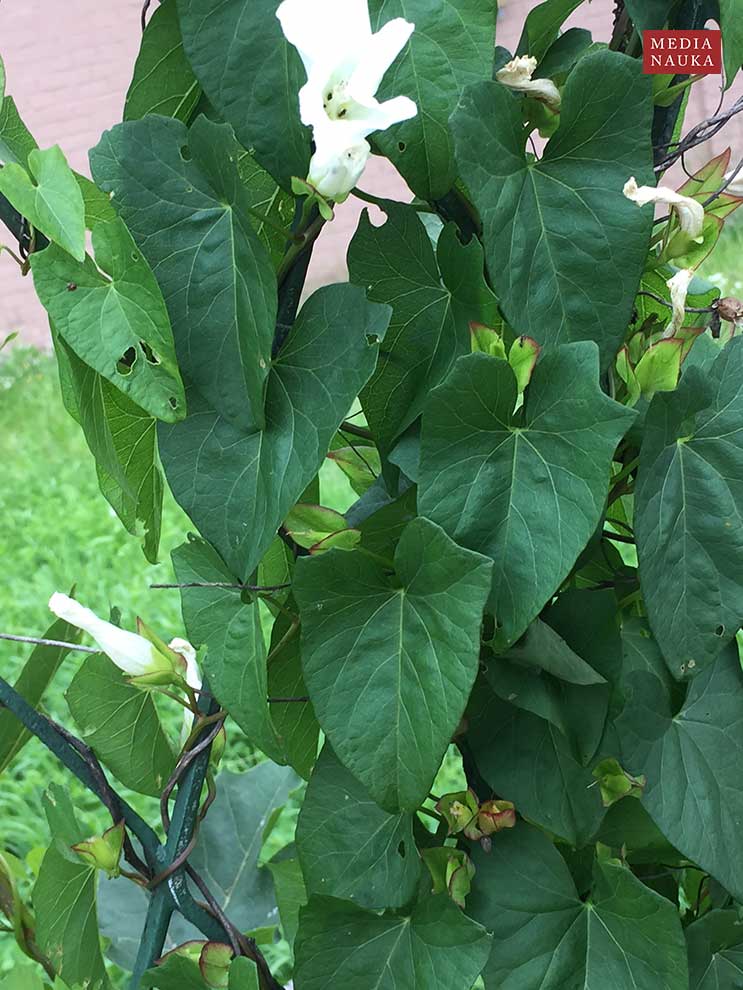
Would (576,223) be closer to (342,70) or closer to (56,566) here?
(342,70)

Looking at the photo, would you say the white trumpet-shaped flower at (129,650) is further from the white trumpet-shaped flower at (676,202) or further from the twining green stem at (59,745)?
the white trumpet-shaped flower at (676,202)

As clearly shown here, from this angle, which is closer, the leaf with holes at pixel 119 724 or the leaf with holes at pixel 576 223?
the leaf with holes at pixel 576 223

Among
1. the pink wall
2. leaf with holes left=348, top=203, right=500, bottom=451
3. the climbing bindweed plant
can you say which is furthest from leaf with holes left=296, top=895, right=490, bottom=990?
the pink wall

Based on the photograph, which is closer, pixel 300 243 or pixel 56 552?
pixel 300 243

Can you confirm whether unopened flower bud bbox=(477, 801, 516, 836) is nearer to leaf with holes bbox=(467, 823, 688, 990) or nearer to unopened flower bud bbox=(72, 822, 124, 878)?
leaf with holes bbox=(467, 823, 688, 990)

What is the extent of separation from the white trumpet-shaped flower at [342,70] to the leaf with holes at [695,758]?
0.94 ft

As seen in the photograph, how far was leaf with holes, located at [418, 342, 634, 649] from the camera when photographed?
1.50ft

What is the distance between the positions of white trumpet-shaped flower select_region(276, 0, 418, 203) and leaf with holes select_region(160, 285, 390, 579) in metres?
0.07

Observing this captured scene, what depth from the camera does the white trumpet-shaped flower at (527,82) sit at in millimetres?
491

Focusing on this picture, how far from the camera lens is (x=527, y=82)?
0.50m

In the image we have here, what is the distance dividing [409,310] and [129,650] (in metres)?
0.22

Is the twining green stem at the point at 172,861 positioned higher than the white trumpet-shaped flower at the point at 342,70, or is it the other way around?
the white trumpet-shaped flower at the point at 342,70

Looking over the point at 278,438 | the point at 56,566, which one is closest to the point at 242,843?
the point at 278,438

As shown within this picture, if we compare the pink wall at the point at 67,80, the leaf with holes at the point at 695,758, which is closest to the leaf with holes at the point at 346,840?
the leaf with holes at the point at 695,758
